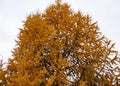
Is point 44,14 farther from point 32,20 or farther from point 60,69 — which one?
point 60,69

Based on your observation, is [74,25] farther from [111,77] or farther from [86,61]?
[111,77]

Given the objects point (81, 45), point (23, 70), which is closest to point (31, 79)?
point (23, 70)

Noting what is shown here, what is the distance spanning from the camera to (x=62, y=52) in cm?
1878

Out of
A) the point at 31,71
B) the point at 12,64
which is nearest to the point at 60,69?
the point at 31,71

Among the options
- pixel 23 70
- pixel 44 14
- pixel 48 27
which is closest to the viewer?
pixel 23 70

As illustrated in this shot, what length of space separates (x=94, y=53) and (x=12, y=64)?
428cm

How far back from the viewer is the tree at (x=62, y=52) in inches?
683

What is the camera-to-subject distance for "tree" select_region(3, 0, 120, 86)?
56.9 ft

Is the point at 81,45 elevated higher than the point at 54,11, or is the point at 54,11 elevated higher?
the point at 54,11

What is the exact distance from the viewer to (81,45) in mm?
19000

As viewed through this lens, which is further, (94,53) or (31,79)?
(94,53)

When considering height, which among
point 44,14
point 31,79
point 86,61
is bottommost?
point 31,79

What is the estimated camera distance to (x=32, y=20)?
1842 centimetres

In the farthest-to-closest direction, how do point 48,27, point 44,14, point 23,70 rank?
point 44,14, point 48,27, point 23,70
